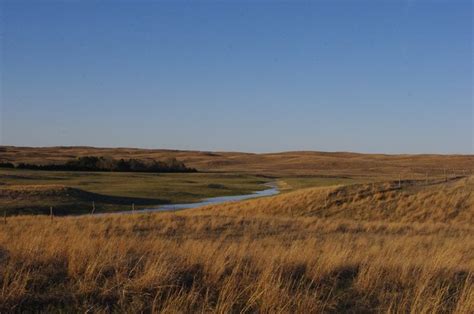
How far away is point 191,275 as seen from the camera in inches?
300

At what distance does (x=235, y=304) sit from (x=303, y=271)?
1.99 meters

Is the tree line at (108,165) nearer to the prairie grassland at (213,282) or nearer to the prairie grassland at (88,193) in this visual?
the prairie grassland at (88,193)

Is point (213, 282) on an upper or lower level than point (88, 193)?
upper

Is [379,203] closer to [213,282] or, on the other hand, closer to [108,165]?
[213,282]

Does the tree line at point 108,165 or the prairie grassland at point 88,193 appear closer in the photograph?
the prairie grassland at point 88,193

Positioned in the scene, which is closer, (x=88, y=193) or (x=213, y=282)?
(x=213, y=282)

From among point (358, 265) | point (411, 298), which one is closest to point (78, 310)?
point (411, 298)

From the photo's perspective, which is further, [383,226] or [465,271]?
[383,226]

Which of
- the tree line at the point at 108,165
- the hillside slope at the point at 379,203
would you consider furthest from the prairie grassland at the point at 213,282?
the tree line at the point at 108,165

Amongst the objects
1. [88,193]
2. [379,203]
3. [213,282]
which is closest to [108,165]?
[88,193]

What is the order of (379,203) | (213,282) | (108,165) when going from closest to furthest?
(213,282)
(379,203)
(108,165)

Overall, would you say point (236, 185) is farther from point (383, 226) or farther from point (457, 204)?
point (383, 226)

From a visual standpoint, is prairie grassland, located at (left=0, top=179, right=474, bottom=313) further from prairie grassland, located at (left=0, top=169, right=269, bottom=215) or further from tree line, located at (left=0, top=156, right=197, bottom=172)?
tree line, located at (left=0, top=156, right=197, bottom=172)

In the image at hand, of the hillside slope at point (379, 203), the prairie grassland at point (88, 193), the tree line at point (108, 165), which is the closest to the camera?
the hillside slope at point (379, 203)
